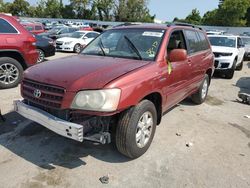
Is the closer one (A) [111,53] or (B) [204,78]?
(A) [111,53]

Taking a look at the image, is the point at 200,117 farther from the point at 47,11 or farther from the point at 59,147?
the point at 47,11

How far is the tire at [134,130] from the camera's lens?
11.7 feet

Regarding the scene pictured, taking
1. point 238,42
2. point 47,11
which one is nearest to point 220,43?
point 238,42

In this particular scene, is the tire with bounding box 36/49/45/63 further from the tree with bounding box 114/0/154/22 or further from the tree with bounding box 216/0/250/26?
the tree with bounding box 114/0/154/22

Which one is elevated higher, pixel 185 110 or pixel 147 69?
pixel 147 69

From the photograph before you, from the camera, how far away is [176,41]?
504 centimetres

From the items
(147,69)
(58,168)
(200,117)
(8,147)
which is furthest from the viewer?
(200,117)

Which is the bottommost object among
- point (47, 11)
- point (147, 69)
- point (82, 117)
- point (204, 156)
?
point (204, 156)

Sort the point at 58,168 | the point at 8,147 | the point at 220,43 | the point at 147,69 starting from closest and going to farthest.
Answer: the point at 58,168
the point at 147,69
the point at 8,147
the point at 220,43

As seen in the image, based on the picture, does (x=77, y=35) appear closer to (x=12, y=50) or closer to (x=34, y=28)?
(x=34, y=28)

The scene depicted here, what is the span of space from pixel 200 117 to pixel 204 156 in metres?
1.88

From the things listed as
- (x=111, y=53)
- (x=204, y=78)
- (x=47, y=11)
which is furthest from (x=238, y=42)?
(x=47, y=11)

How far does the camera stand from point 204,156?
4168mm

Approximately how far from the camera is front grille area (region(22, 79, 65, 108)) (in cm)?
343
